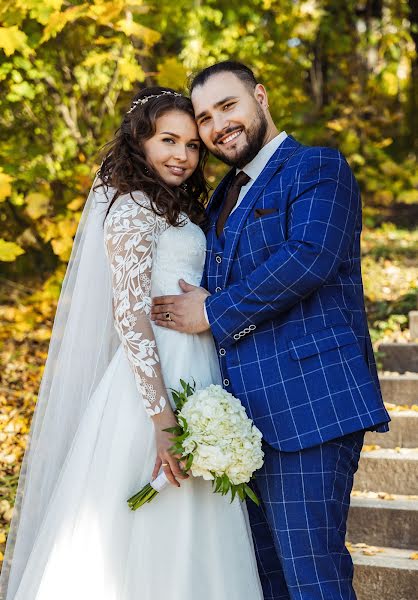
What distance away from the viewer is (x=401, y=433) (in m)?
4.20

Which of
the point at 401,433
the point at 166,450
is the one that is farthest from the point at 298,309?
the point at 401,433

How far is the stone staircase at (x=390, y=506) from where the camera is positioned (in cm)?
337

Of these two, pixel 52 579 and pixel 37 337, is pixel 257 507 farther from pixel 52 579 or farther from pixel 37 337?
pixel 37 337

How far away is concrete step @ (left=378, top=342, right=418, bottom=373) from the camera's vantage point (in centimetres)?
487

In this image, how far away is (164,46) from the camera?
23.5ft

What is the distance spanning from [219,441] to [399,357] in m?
2.85

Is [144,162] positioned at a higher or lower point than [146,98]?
lower

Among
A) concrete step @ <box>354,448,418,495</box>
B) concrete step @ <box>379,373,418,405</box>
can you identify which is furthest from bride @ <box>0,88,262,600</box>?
concrete step @ <box>379,373,418,405</box>

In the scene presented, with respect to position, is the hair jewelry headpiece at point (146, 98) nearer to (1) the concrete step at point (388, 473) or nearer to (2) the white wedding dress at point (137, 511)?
(2) the white wedding dress at point (137, 511)

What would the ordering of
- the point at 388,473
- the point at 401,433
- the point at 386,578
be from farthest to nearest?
the point at 401,433, the point at 388,473, the point at 386,578

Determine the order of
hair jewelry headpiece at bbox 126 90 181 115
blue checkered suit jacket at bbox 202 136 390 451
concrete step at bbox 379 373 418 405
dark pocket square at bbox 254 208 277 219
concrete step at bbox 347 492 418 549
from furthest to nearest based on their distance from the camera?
1. concrete step at bbox 379 373 418 405
2. concrete step at bbox 347 492 418 549
3. hair jewelry headpiece at bbox 126 90 181 115
4. dark pocket square at bbox 254 208 277 219
5. blue checkered suit jacket at bbox 202 136 390 451

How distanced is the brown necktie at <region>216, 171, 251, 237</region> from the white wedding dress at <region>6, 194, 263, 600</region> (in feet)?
0.85

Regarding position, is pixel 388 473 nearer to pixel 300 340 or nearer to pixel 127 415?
pixel 300 340

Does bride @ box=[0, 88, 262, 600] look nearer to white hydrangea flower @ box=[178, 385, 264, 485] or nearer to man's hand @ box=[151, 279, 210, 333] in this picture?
man's hand @ box=[151, 279, 210, 333]
